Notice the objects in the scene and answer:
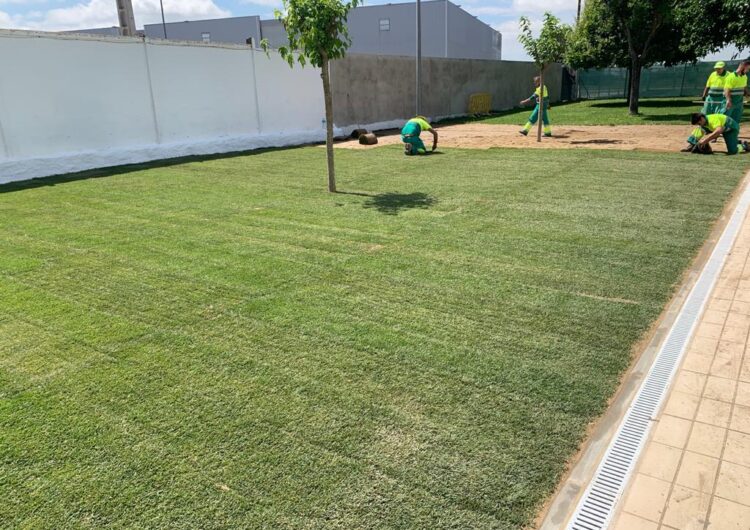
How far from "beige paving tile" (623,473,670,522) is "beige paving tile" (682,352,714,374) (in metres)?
1.21

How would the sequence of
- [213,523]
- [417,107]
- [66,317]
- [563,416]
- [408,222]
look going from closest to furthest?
1. [213,523]
2. [563,416]
3. [66,317]
4. [408,222]
5. [417,107]

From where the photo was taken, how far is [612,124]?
19.3 metres

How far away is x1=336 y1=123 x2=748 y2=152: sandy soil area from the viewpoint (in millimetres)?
13773

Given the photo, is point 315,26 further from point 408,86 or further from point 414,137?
point 408,86

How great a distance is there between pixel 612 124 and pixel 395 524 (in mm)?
19965

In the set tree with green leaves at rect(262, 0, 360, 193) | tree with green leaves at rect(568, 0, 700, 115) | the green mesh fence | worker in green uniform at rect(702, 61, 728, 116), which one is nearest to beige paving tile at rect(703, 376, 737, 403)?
tree with green leaves at rect(262, 0, 360, 193)

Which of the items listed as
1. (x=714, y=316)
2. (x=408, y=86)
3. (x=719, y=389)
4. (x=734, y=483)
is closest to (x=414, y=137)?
(x=408, y=86)

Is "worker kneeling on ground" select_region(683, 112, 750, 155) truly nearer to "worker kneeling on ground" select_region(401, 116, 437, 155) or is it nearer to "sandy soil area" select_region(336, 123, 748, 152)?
"sandy soil area" select_region(336, 123, 748, 152)

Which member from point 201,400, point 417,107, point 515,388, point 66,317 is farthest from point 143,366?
point 417,107

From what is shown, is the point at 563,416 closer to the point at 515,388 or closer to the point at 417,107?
the point at 515,388

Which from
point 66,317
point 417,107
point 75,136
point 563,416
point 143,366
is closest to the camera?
point 563,416

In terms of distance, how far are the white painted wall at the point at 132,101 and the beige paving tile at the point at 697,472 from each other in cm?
1244

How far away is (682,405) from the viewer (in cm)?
304

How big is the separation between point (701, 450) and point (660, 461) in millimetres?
249
